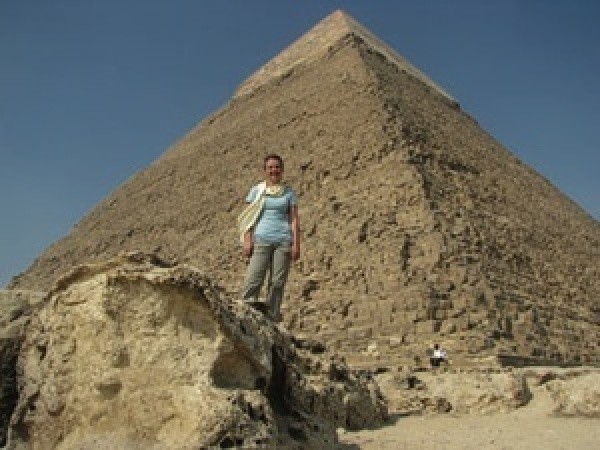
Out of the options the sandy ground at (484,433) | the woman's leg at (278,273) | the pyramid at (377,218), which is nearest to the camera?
the sandy ground at (484,433)

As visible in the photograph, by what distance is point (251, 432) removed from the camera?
2656mm

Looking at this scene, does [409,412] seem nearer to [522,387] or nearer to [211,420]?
[522,387]

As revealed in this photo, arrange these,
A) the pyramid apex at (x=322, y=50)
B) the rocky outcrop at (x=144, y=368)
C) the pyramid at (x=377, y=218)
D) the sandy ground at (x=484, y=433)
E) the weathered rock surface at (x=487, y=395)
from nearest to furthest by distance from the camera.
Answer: the rocky outcrop at (x=144, y=368) → the sandy ground at (x=484, y=433) → the weathered rock surface at (x=487, y=395) → the pyramid at (x=377, y=218) → the pyramid apex at (x=322, y=50)

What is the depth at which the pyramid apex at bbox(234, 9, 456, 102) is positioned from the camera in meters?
34.0

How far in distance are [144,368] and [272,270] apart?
6.21 ft

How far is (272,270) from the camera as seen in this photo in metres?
4.62

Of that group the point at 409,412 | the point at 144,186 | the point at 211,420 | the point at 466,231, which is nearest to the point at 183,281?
the point at 211,420

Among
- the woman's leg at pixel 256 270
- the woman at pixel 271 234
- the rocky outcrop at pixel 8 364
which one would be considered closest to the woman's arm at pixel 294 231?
the woman at pixel 271 234

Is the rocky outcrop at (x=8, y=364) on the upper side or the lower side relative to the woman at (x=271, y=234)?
lower

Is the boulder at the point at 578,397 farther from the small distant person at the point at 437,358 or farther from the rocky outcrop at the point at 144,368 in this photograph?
the small distant person at the point at 437,358

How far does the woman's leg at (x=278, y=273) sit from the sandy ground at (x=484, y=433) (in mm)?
741

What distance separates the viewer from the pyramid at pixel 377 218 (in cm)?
1638

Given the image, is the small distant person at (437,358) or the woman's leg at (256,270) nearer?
the woman's leg at (256,270)

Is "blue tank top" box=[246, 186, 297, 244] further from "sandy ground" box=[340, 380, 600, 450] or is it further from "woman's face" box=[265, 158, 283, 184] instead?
"sandy ground" box=[340, 380, 600, 450]
